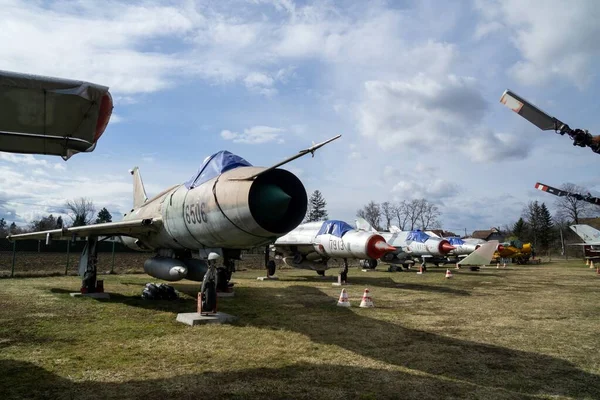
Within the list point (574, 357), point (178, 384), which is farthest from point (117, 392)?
point (574, 357)

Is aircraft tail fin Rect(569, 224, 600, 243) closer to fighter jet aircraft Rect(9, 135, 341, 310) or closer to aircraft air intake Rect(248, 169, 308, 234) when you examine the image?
fighter jet aircraft Rect(9, 135, 341, 310)

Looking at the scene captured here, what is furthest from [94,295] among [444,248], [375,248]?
[444,248]

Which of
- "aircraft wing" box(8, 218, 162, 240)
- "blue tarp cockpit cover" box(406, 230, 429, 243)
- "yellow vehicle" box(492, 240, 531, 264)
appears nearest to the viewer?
"aircraft wing" box(8, 218, 162, 240)

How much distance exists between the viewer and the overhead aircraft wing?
8.79 ft

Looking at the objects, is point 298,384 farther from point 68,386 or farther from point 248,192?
point 248,192

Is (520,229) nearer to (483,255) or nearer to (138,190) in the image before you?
(483,255)

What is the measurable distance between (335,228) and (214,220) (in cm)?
1027

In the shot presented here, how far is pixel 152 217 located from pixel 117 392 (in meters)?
7.13

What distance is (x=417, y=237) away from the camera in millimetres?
24672

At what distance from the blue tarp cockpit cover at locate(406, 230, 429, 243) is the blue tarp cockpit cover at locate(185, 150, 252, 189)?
18818mm

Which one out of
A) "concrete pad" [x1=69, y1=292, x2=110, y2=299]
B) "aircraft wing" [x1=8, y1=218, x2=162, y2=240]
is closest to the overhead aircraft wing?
"aircraft wing" [x1=8, y1=218, x2=162, y2=240]

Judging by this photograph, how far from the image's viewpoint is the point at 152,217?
34.3 ft

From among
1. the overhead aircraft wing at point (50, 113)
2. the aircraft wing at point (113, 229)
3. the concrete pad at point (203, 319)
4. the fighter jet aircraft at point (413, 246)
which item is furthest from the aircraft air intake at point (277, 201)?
the fighter jet aircraft at point (413, 246)

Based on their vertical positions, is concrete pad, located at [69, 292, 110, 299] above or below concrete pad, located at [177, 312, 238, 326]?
below
